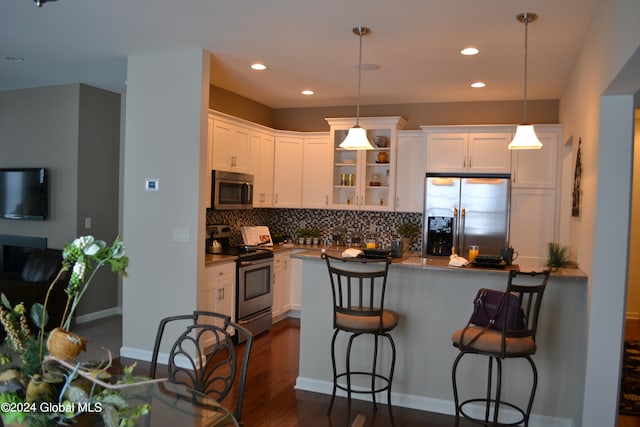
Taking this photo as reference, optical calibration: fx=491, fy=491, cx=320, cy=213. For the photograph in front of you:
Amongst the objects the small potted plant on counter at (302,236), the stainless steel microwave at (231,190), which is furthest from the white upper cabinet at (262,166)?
the small potted plant on counter at (302,236)

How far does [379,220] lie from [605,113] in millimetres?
3839

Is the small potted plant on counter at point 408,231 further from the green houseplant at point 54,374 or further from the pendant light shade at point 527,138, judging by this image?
the green houseplant at point 54,374

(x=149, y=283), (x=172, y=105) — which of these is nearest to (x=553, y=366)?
(x=149, y=283)

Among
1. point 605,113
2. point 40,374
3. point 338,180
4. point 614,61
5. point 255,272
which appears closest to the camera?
point 40,374

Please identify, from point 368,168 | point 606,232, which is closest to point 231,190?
point 368,168

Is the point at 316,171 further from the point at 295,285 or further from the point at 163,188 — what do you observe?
the point at 163,188

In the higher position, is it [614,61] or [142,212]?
[614,61]

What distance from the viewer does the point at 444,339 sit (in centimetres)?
366

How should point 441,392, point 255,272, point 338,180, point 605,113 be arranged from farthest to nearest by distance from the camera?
point 338,180, point 255,272, point 441,392, point 605,113

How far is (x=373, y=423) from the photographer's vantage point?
11.2ft

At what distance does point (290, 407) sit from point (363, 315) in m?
0.95

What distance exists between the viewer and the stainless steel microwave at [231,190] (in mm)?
5117

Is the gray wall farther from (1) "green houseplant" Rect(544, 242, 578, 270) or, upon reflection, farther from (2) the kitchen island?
(1) "green houseplant" Rect(544, 242, 578, 270)

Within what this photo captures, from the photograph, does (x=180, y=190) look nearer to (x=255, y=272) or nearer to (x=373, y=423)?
(x=255, y=272)
